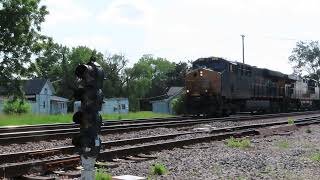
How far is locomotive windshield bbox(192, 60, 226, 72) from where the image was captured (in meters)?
28.7

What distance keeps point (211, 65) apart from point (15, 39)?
49.6 feet

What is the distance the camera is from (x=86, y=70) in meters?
4.26

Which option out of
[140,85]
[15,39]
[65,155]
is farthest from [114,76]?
[65,155]

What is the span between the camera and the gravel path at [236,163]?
7785 millimetres

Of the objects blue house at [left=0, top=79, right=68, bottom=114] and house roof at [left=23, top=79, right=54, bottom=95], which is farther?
house roof at [left=23, top=79, right=54, bottom=95]

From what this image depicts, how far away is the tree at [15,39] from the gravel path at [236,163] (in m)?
25.6

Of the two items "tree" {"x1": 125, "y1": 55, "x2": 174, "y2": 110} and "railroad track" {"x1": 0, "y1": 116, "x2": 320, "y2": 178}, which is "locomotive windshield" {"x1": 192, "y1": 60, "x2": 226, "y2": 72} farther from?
"tree" {"x1": 125, "y1": 55, "x2": 174, "y2": 110}

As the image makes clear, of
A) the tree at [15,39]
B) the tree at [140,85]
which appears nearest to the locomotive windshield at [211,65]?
the tree at [15,39]

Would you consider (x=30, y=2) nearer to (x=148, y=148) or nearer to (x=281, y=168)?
(x=148, y=148)

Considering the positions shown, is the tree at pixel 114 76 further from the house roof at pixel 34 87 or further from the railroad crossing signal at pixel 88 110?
the railroad crossing signal at pixel 88 110

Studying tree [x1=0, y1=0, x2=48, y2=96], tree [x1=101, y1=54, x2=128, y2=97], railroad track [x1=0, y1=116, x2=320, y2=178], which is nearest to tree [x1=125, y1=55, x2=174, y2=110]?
tree [x1=101, y1=54, x2=128, y2=97]

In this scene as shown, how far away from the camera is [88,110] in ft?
14.2

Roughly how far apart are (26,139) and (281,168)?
7375mm

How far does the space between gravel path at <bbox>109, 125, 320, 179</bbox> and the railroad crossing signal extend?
125 inches
